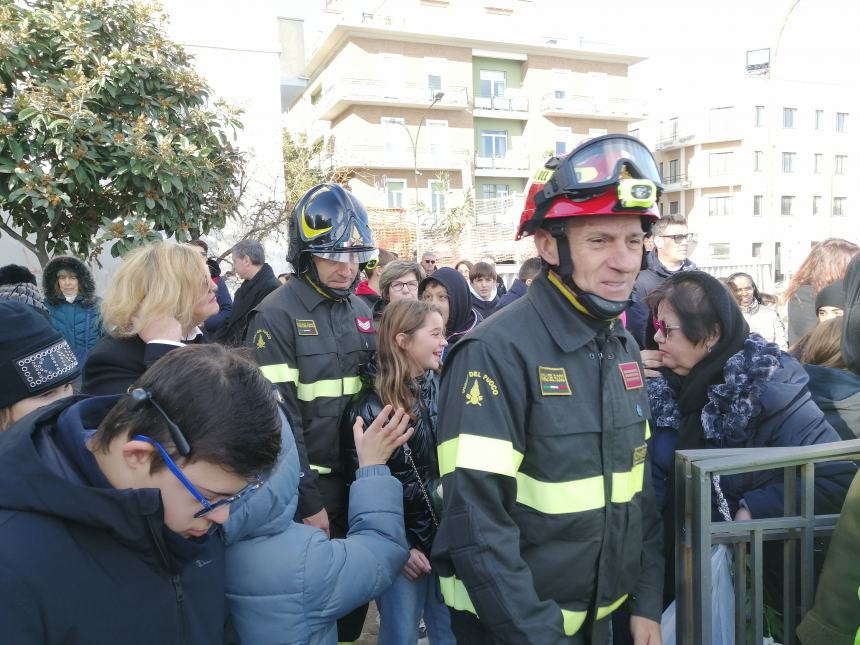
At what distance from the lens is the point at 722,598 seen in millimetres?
2076

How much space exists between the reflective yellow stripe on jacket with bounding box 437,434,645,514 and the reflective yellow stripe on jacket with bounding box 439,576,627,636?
1.05 ft

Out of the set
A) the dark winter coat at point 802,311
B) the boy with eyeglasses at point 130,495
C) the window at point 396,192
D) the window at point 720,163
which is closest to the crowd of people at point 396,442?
the boy with eyeglasses at point 130,495

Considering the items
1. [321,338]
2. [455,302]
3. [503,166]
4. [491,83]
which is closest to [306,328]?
[321,338]

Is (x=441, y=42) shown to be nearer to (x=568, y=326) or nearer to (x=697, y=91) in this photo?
(x=697, y=91)

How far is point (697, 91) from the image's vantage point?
43.8 meters

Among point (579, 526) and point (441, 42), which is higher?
point (441, 42)

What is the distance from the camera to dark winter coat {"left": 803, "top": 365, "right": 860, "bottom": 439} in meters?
2.51

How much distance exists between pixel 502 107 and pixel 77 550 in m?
35.8

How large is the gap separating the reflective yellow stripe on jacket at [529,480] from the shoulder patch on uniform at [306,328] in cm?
131

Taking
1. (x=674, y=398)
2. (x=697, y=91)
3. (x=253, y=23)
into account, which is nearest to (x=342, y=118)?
(x=253, y=23)

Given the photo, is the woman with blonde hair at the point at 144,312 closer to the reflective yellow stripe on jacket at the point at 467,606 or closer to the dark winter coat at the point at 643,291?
the reflective yellow stripe on jacket at the point at 467,606

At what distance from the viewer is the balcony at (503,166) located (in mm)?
34031

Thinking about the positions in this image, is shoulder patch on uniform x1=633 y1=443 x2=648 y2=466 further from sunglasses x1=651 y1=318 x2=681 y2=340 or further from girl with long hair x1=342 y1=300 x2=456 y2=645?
girl with long hair x1=342 y1=300 x2=456 y2=645

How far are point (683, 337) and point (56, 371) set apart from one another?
91.7 inches
